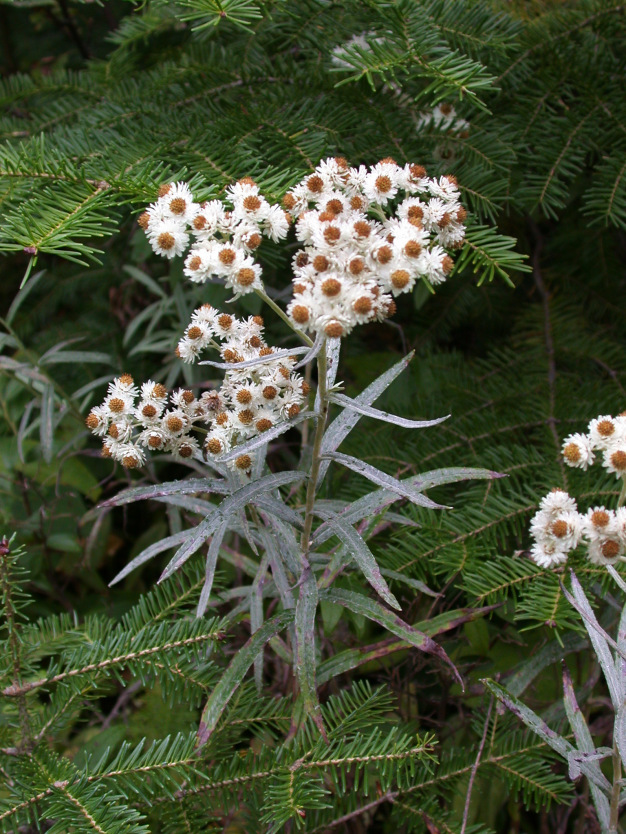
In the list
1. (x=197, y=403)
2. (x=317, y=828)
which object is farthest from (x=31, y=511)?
(x=317, y=828)

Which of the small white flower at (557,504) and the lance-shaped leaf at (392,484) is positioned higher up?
the lance-shaped leaf at (392,484)

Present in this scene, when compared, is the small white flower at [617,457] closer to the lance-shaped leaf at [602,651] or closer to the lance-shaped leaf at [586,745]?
the lance-shaped leaf at [602,651]

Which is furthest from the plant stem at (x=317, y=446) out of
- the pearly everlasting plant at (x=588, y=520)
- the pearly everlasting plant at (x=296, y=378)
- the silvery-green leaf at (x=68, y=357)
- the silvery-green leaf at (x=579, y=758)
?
the silvery-green leaf at (x=68, y=357)

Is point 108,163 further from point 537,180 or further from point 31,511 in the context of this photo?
point 31,511

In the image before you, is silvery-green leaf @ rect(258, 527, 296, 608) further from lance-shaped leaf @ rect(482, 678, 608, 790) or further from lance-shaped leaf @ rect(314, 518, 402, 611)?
lance-shaped leaf @ rect(482, 678, 608, 790)

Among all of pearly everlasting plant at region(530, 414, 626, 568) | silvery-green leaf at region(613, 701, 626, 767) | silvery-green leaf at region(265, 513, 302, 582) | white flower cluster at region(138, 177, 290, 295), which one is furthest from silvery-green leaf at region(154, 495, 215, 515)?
silvery-green leaf at region(613, 701, 626, 767)

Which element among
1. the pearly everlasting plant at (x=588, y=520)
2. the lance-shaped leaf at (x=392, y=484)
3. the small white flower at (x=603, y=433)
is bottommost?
the pearly everlasting plant at (x=588, y=520)

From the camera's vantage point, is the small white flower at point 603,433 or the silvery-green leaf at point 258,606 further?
the silvery-green leaf at point 258,606

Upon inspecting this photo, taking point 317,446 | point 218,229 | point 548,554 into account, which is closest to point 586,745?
point 548,554
